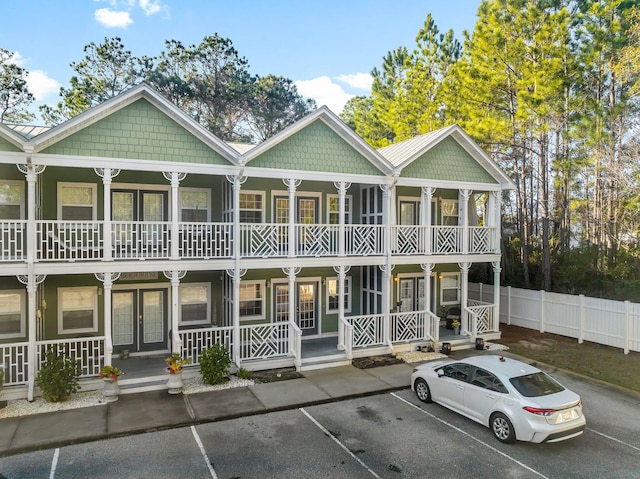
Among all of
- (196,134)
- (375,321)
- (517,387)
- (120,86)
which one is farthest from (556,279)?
(120,86)

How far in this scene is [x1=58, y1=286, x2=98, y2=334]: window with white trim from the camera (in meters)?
14.4

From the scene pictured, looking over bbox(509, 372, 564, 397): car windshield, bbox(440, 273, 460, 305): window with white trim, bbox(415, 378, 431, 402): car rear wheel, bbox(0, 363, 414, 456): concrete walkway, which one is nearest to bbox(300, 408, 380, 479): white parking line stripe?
bbox(0, 363, 414, 456): concrete walkway

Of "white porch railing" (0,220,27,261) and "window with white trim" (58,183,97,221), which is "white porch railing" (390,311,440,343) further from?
"white porch railing" (0,220,27,261)

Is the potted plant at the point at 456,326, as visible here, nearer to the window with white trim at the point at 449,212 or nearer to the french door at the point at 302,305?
the window with white trim at the point at 449,212

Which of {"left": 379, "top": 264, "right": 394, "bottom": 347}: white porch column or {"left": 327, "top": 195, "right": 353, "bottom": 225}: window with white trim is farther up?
{"left": 327, "top": 195, "right": 353, "bottom": 225}: window with white trim

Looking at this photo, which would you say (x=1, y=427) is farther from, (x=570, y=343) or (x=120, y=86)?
(x=120, y=86)

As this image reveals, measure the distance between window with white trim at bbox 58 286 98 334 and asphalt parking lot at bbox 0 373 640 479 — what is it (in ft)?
20.1

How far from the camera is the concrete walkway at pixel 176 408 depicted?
9609 mm

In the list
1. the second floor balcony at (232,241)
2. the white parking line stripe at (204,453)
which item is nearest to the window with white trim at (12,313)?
the second floor balcony at (232,241)

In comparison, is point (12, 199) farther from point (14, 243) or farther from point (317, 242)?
point (317, 242)

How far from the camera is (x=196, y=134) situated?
1349cm

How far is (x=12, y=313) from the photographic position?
13852 millimetres

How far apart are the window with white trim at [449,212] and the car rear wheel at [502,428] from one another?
11601 mm

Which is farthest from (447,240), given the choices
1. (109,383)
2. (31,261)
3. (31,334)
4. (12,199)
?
(12,199)
